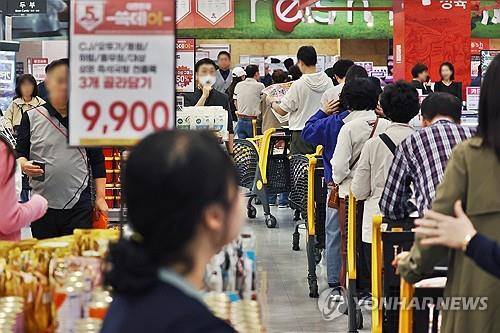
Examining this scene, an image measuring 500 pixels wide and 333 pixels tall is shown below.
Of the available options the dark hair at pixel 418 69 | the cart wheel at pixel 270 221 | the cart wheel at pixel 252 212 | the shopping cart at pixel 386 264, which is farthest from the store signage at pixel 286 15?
the shopping cart at pixel 386 264

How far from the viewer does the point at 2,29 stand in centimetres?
1748

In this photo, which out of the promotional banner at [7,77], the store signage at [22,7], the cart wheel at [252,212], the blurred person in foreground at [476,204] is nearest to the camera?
the blurred person in foreground at [476,204]

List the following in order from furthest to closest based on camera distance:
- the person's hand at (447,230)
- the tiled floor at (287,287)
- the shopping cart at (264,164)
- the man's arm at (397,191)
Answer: the shopping cart at (264,164) → the tiled floor at (287,287) → the man's arm at (397,191) → the person's hand at (447,230)

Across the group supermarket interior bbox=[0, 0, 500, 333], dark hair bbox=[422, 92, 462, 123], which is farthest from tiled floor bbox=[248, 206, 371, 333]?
dark hair bbox=[422, 92, 462, 123]

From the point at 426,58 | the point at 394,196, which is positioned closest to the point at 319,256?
the point at 394,196

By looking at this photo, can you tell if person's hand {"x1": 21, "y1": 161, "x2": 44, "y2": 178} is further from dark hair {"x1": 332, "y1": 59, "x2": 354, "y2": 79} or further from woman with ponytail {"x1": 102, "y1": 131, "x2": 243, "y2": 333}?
dark hair {"x1": 332, "y1": 59, "x2": 354, "y2": 79}

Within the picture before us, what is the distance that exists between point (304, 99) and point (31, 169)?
4.37 metres

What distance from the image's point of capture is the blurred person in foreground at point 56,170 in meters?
5.11

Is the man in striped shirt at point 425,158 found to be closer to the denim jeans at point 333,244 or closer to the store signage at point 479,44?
the denim jeans at point 333,244

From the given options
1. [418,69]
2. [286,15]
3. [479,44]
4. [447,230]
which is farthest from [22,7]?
[447,230]

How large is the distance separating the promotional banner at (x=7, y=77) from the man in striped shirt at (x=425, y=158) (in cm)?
1052

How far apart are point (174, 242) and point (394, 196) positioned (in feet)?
9.69

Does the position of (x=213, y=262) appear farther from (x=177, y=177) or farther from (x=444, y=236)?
(x=177, y=177)

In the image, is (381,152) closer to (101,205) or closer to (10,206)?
(101,205)
